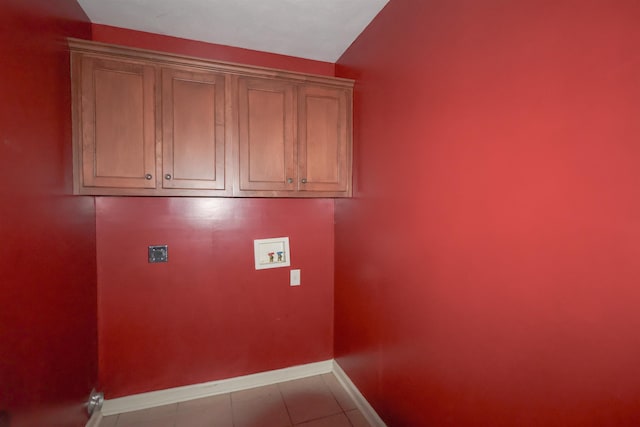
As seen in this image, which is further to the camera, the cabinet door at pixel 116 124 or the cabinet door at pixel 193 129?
the cabinet door at pixel 193 129

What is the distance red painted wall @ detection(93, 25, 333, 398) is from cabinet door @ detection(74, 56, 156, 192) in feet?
1.11

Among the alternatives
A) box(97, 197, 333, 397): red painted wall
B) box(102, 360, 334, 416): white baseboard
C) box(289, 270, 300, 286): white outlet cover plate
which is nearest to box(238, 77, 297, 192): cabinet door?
box(97, 197, 333, 397): red painted wall

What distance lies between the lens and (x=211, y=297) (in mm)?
2057

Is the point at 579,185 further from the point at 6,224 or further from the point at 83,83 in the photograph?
the point at 83,83

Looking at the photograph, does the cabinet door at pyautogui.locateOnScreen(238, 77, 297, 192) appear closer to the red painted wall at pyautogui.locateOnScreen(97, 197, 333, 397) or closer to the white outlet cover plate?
the red painted wall at pyautogui.locateOnScreen(97, 197, 333, 397)

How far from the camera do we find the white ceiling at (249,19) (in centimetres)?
160

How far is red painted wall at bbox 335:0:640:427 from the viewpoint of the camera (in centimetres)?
70

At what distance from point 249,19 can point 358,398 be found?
2768 mm

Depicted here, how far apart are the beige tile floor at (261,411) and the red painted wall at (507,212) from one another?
0.41 meters

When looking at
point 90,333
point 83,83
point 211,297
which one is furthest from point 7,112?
point 211,297

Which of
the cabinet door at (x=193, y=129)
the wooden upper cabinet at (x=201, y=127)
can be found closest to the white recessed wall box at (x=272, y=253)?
the wooden upper cabinet at (x=201, y=127)

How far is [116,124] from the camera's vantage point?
1.58m

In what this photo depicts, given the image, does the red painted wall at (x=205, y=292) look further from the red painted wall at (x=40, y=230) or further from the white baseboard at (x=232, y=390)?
the red painted wall at (x=40, y=230)

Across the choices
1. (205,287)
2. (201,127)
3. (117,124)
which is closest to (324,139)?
(201,127)
